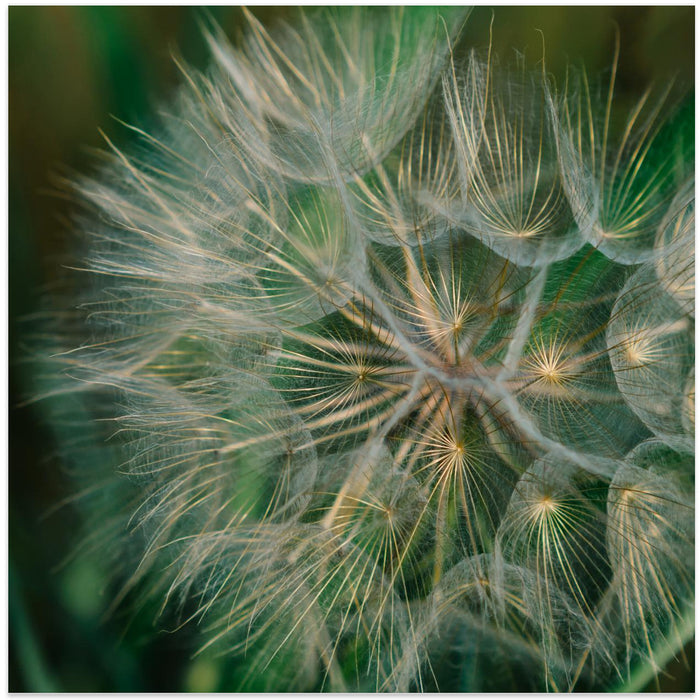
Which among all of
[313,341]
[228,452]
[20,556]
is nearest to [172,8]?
[313,341]

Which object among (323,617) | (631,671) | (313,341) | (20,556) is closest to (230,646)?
(323,617)

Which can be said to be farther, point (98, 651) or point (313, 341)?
point (98, 651)

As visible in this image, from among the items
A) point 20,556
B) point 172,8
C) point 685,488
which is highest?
point 172,8

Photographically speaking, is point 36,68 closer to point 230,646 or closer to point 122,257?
point 122,257

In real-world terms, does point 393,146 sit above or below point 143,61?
below

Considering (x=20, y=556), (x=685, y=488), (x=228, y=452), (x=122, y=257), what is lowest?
(x=20, y=556)

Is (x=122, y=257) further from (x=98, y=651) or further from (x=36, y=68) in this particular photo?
(x=98, y=651)
